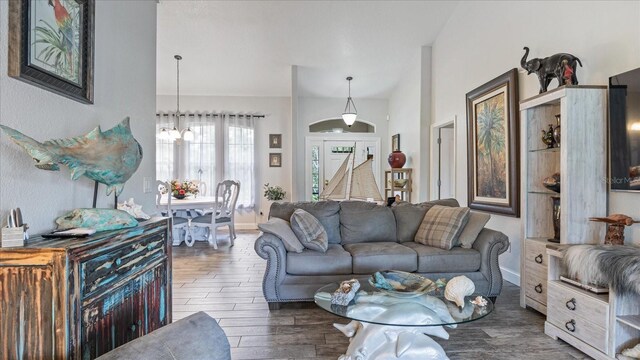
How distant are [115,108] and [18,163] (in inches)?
34.2

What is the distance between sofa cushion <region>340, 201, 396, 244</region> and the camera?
3547 millimetres

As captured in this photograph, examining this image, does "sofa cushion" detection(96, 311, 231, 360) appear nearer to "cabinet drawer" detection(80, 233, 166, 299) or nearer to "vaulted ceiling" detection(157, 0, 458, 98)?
"cabinet drawer" detection(80, 233, 166, 299)

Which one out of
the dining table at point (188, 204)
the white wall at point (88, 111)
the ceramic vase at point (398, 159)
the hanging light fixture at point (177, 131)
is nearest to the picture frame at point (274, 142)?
the hanging light fixture at point (177, 131)

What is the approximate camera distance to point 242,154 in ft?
24.1

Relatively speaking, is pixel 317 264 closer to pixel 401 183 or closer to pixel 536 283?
pixel 536 283

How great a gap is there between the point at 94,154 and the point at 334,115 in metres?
6.52

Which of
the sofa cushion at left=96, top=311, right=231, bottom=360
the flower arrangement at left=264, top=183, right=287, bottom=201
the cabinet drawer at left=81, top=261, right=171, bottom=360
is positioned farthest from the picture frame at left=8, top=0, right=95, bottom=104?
the flower arrangement at left=264, top=183, right=287, bottom=201

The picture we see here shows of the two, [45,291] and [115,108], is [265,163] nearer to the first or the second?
[115,108]

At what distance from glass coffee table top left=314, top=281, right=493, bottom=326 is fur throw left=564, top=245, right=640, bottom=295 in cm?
71

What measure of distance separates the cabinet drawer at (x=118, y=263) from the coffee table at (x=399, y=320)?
102 cm

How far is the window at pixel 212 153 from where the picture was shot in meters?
7.17

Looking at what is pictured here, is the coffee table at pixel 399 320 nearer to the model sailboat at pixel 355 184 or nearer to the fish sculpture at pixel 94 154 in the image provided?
the fish sculpture at pixel 94 154

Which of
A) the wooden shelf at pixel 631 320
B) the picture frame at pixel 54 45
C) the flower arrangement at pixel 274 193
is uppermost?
the picture frame at pixel 54 45

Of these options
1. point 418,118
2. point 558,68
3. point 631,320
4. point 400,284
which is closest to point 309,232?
point 400,284
